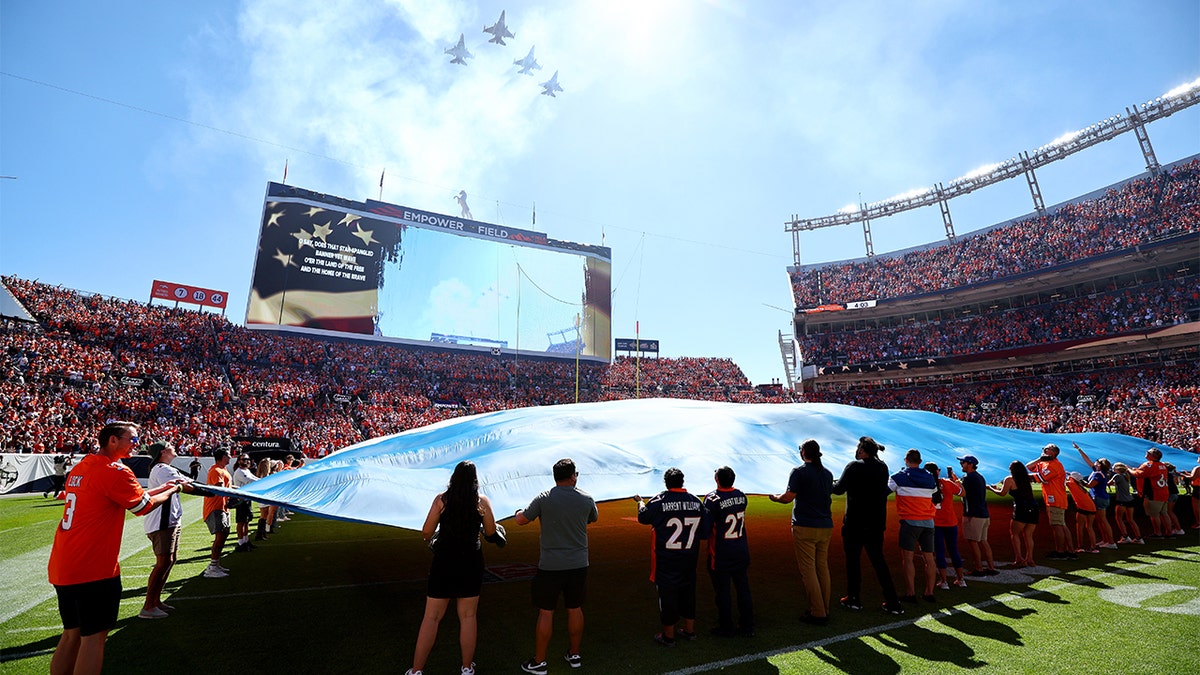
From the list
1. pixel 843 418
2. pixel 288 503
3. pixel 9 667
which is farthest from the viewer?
pixel 843 418

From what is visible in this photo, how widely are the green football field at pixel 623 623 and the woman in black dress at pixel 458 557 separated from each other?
2.08 feet

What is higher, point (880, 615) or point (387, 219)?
point (387, 219)

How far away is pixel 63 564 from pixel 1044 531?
54.1 ft

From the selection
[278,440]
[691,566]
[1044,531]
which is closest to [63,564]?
[691,566]

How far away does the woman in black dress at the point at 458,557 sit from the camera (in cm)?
433

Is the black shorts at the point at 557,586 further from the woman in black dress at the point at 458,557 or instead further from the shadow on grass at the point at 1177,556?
the shadow on grass at the point at 1177,556

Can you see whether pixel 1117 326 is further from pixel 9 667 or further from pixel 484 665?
pixel 9 667

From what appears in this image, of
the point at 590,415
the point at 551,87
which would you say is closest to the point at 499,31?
the point at 551,87

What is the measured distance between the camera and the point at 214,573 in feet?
27.3

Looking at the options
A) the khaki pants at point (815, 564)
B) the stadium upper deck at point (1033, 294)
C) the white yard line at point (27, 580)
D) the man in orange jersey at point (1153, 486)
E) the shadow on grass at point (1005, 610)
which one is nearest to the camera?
the khaki pants at point (815, 564)

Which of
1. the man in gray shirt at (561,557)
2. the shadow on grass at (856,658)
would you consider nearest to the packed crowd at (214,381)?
the man in gray shirt at (561,557)

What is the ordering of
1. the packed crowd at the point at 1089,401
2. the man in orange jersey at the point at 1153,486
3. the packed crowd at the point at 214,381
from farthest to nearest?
the packed crowd at the point at 1089,401, the packed crowd at the point at 214,381, the man in orange jersey at the point at 1153,486

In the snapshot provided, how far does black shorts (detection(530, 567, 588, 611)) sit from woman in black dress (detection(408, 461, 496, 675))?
1.76ft

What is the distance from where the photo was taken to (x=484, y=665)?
488 cm
